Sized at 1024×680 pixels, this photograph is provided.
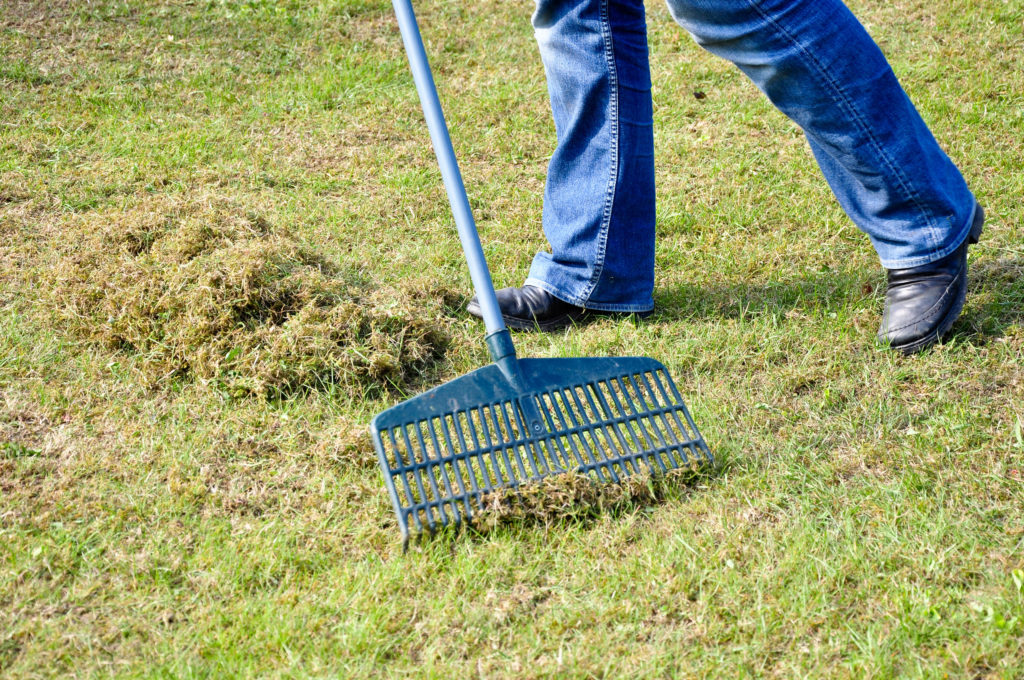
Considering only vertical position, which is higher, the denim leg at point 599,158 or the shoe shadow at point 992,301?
the denim leg at point 599,158

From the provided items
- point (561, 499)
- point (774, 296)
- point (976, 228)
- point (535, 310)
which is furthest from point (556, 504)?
point (976, 228)

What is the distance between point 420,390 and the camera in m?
2.62

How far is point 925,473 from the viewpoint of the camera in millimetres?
2205

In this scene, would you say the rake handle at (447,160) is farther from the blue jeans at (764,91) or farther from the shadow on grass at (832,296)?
the shadow on grass at (832,296)

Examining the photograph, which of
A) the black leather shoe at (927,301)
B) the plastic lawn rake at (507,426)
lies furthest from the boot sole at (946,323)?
the plastic lawn rake at (507,426)

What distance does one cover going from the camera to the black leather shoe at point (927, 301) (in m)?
2.58

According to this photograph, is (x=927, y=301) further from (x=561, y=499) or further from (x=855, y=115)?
(x=561, y=499)

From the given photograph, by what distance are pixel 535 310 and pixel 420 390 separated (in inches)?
17.5

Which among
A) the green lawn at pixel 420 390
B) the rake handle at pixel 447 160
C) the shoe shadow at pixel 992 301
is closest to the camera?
the green lawn at pixel 420 390

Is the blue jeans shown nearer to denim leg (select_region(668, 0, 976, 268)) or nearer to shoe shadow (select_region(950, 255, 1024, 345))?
denim leg (select_region(668, 0, 976, 268))

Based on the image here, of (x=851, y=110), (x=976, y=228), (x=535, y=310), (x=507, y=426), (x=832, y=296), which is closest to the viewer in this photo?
(x=507, y=426)

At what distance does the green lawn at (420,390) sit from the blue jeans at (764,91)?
0.24 metres

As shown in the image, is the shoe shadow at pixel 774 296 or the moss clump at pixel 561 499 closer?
the moss clump at pixel 561 499

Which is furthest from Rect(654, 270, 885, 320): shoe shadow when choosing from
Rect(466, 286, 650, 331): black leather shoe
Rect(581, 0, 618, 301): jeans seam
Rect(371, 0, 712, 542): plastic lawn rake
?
Rect(371, 0, 712, 542): plastic lawn rake
